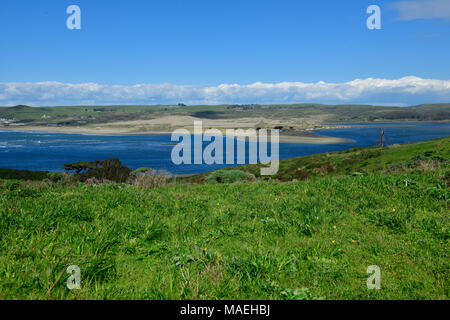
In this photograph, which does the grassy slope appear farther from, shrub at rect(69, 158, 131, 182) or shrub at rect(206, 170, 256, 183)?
shrub at rect(206, 170, 256, 183)

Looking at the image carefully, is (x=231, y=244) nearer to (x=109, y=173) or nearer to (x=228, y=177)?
(x=109, y=173)

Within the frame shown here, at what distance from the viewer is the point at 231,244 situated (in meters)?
6.68

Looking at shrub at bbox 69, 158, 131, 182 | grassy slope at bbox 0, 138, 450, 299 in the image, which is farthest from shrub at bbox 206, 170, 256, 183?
grassy slope at bbox 0, 138, 450, 299

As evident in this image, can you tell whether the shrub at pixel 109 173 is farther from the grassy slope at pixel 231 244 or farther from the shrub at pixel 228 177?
the grassy slope at pixel 231 244

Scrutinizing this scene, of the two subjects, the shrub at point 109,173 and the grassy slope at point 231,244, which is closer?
the grassy slope at point 231,244

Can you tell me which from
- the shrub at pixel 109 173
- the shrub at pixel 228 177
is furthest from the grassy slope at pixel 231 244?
the shrub at pixel 228 177

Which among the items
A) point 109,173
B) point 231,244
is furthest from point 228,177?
point 231,244

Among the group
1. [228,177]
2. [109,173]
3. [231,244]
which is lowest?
[228,177]

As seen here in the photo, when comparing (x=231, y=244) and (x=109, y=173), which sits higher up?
(x=231, y=244)

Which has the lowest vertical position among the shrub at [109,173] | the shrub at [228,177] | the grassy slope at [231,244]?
the shrub at [228,177]

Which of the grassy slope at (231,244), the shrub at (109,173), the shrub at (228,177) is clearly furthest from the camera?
the shrub at (228,177)

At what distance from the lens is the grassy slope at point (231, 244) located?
15.5 ft

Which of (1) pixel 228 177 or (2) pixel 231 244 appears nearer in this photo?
(2) pixel 231 244
